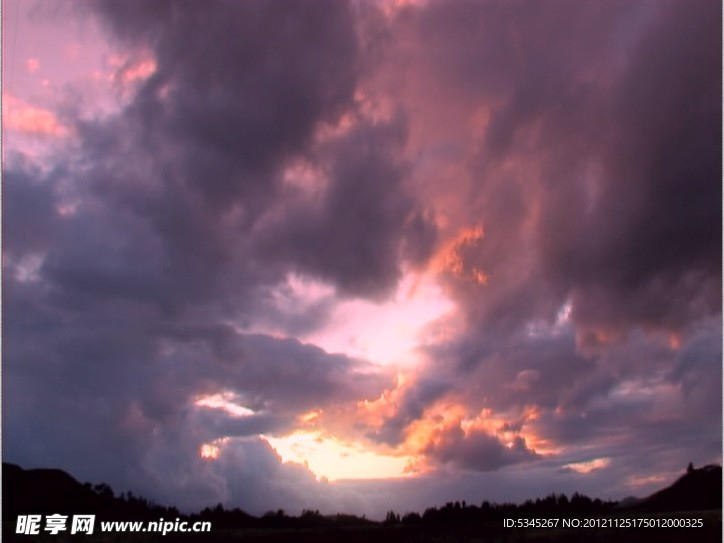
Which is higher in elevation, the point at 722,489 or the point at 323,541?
the point at 722,489

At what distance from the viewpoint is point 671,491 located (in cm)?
4009

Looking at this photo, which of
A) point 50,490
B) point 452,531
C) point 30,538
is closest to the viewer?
point 30,538

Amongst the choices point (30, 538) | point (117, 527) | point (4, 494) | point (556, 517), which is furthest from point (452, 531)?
point (4, 494)

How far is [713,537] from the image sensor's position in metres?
35.8

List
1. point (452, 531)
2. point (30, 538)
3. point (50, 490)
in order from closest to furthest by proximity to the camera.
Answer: point (30, 538), point (452, 531), point (50, 490)

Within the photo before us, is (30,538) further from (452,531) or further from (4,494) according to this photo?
(452,531)

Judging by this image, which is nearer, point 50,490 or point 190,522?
point 190,522

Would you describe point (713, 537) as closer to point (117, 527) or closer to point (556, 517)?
point (556, 517)

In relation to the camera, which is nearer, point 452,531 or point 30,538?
point 30,538

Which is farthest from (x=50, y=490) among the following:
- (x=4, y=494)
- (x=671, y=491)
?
(x=671, y=491)

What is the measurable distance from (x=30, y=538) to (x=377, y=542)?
2169cm

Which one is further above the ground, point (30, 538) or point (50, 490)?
point (50, 490)

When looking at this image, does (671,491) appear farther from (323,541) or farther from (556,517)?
(323,541)

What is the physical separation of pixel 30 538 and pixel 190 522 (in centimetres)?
952
